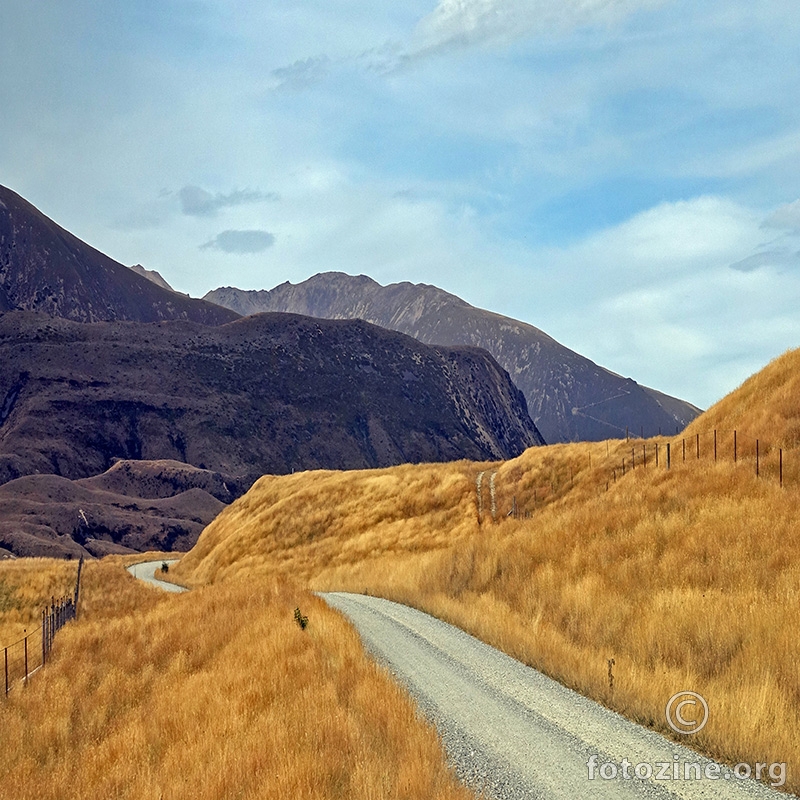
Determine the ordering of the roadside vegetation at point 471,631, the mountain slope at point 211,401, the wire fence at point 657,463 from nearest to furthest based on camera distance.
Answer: the roadside vegetation at point 471,631 < the wire fence at point 657,463 < the mountain slope at point 211,401

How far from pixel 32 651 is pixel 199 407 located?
12944cm

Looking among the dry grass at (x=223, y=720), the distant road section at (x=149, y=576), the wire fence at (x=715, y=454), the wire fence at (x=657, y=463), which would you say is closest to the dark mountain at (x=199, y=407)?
the distant road section at (x=149, y=576)

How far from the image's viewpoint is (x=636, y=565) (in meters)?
17.3

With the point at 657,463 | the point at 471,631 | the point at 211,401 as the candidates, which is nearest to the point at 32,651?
the point at 471,631

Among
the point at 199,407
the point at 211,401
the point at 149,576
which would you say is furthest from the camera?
the point at 211,401

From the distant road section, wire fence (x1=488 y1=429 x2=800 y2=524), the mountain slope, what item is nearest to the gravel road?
wire fence (x1=488 y1=429 x2=800 y2=524)

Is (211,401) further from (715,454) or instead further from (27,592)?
(715,454)

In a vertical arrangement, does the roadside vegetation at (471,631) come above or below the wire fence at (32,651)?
above

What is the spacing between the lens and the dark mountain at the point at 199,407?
12475 centimetres

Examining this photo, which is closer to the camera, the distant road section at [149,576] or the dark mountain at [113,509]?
the distant road section at [149,576]

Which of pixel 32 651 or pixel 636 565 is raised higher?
pixel 636 565

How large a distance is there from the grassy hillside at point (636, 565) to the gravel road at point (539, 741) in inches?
19.7

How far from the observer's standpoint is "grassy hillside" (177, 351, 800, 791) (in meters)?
10.1

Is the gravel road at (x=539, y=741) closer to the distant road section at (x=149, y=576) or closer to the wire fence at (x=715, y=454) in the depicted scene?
the wire fence at (x=715, y=454)
